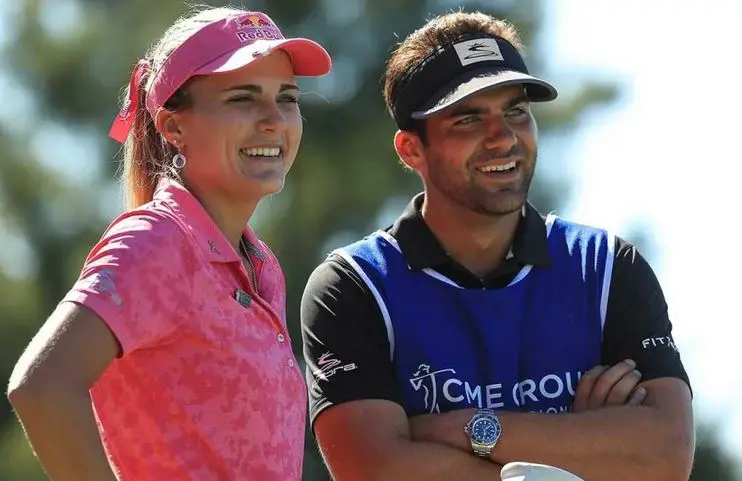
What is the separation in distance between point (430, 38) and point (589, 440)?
1305mm

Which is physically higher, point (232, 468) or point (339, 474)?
point (232, 468)

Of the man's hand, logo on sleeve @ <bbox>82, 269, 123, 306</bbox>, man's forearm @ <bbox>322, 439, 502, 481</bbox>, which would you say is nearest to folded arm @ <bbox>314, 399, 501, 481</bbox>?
man's forearm @ <bbox>322, 439, 502, 481</bbox>

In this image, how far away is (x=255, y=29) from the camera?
150 inches

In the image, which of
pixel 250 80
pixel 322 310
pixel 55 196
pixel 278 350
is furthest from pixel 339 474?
pixel 55 196

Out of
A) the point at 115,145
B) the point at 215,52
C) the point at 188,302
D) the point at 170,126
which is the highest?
the point at 215,52

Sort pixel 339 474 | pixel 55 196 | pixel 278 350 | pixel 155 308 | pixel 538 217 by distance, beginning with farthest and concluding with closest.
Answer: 1. pixel 55 196
2. pixel 538 217
3. pixel 339 474
4. pixel 278 350
5. pixel 155 308

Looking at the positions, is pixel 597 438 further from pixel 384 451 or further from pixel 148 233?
pixel 148 233

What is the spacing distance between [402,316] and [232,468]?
3.40 feet

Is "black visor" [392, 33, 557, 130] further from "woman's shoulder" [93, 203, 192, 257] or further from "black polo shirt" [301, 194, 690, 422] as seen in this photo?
"woman's shoulder" [93, 203, 192, 257]

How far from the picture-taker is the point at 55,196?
41.8ft

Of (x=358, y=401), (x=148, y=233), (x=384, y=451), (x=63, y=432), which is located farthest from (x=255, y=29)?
(x=63, y=432)

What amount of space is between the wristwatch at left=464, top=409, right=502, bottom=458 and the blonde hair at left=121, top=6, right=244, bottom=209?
103 centimetres

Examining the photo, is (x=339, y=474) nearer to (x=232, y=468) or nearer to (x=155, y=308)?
(x=232, y=468)

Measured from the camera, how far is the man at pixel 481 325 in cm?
412
